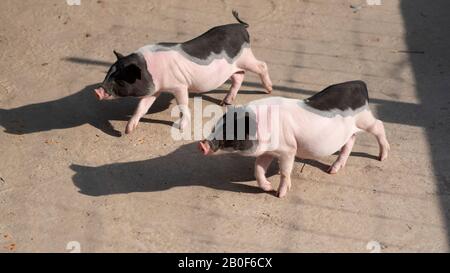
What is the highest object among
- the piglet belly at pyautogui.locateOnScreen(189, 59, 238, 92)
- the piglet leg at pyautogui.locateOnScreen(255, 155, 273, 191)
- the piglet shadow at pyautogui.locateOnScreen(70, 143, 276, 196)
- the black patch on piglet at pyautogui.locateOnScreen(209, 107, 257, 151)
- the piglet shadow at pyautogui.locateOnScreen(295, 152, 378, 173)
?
the black patch on piglet at pyautogui.locateOnScreen(209, 107, 257, 151)

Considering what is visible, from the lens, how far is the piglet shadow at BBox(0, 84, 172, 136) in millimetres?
5488

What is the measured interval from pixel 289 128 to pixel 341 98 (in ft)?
1.33

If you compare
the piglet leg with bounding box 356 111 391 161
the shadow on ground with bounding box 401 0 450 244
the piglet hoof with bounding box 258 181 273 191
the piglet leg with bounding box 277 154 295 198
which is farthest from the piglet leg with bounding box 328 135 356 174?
the shadow on ground with bounding box 401 0 450 244

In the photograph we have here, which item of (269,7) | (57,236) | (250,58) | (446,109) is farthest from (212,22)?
(57,236)

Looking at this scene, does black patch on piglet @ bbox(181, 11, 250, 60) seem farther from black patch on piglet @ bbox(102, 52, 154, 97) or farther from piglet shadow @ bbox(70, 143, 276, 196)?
piglet shadow @ bbox(70, 143, 276, 196)

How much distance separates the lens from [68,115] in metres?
5.62

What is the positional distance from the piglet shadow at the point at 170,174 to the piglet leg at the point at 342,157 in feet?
1.26

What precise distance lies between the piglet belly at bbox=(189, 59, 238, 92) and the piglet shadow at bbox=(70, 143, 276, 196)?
1.66 ft

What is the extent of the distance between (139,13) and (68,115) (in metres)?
1.62

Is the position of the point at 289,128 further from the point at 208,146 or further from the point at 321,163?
the point at 321,163

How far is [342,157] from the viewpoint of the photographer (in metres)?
4.99

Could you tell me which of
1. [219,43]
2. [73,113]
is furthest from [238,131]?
[73,113]

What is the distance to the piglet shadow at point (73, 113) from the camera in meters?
5.49

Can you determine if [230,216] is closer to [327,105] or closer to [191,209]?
[191,209]
